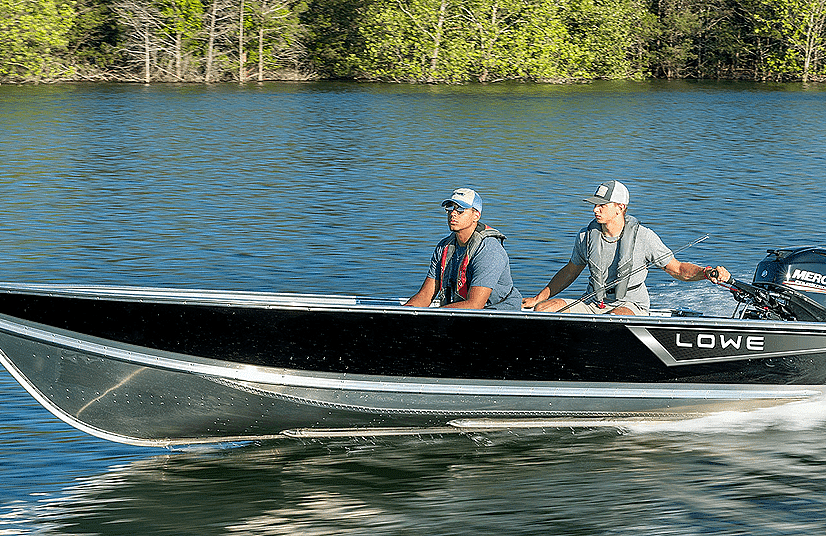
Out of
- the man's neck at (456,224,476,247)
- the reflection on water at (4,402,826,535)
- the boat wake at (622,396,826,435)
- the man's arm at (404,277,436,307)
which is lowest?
the reflection on water at (4,402,826,535)

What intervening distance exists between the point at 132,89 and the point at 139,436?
32.4m

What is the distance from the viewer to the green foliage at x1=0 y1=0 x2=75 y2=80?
1486 inches

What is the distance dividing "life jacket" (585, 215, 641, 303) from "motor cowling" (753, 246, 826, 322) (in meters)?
0.91

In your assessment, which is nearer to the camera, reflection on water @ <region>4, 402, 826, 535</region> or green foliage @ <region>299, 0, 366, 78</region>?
reflection on water @ <region>4, 402, 826, 535</region>

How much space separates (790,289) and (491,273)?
2030mm

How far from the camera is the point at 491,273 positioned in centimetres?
643

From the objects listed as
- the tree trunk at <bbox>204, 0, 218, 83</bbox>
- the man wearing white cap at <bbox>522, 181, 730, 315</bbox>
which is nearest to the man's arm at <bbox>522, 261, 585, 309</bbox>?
the man wearing white cap at <bbox>522, 181, 730, 315</bbox>

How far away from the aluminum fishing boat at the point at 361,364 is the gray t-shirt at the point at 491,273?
0.39 meters

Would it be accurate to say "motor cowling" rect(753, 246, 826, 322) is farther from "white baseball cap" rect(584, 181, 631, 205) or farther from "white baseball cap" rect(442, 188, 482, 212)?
"white baseball cap" rect(442, 188, 482, 212)

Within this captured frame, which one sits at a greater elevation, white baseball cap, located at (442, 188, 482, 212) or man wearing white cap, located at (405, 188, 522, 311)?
white baseball cap, located at (442, 188, 482, 212)

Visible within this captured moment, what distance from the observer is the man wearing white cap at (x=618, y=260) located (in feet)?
22.5

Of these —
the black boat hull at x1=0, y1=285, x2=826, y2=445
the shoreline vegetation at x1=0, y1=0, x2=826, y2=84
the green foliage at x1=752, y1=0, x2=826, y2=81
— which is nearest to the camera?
the black boat hull at x1=0, y1=285, x2=826, y2=445

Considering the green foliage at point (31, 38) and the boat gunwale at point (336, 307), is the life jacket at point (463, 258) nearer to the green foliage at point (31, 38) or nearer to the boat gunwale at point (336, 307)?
the boat gunwale at point (336, 307)

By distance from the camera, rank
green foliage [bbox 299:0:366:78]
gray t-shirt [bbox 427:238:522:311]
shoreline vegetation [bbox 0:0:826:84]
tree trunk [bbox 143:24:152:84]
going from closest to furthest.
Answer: gray t-shirt [bbox 427:238:522:311] < tree trunk [bbox 143:24:152:84] < shoreline vegetation [bbox 0:0:826:84] < green foliage [bbox 299:0:366:78]
